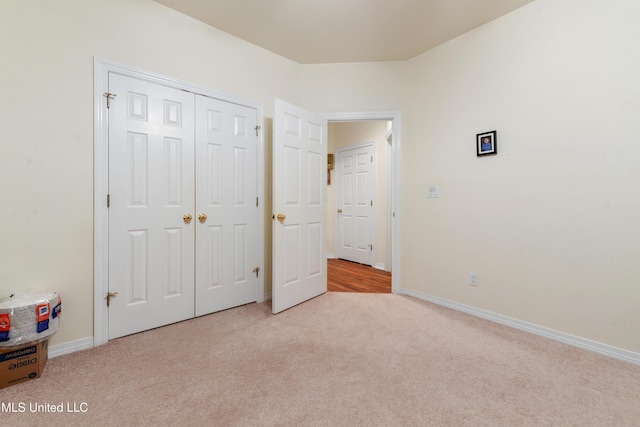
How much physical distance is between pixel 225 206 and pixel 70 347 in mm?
1450

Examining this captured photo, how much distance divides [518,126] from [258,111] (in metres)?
2.33

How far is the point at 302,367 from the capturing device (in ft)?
5.54

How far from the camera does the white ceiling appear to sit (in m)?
2.21

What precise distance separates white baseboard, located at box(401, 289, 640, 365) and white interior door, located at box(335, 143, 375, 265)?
200 centimetres

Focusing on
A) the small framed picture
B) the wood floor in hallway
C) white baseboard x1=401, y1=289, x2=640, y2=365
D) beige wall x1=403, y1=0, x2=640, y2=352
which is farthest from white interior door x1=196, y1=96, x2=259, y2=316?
the small framed picture

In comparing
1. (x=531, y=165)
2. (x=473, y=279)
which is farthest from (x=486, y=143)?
(x=473, y=279)

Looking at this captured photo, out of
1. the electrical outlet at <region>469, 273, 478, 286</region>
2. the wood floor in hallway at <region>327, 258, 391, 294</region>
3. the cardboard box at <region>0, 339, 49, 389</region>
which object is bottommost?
the wood floor in hallway at <region>327, 258, 391, 294</region>

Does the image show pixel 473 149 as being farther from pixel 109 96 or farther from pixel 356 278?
pixel 109 96

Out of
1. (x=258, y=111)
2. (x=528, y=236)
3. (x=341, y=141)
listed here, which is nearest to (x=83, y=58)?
(x=258, y=111)

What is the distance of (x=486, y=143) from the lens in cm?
246

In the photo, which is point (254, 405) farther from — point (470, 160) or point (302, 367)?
point (470, 160)

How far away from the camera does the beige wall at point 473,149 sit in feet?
5.75

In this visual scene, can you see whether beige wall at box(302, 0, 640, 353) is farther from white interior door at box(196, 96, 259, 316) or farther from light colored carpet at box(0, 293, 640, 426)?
white interior door at box(196, 96, 259, 316)

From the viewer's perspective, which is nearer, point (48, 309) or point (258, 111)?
point (48, 309)
